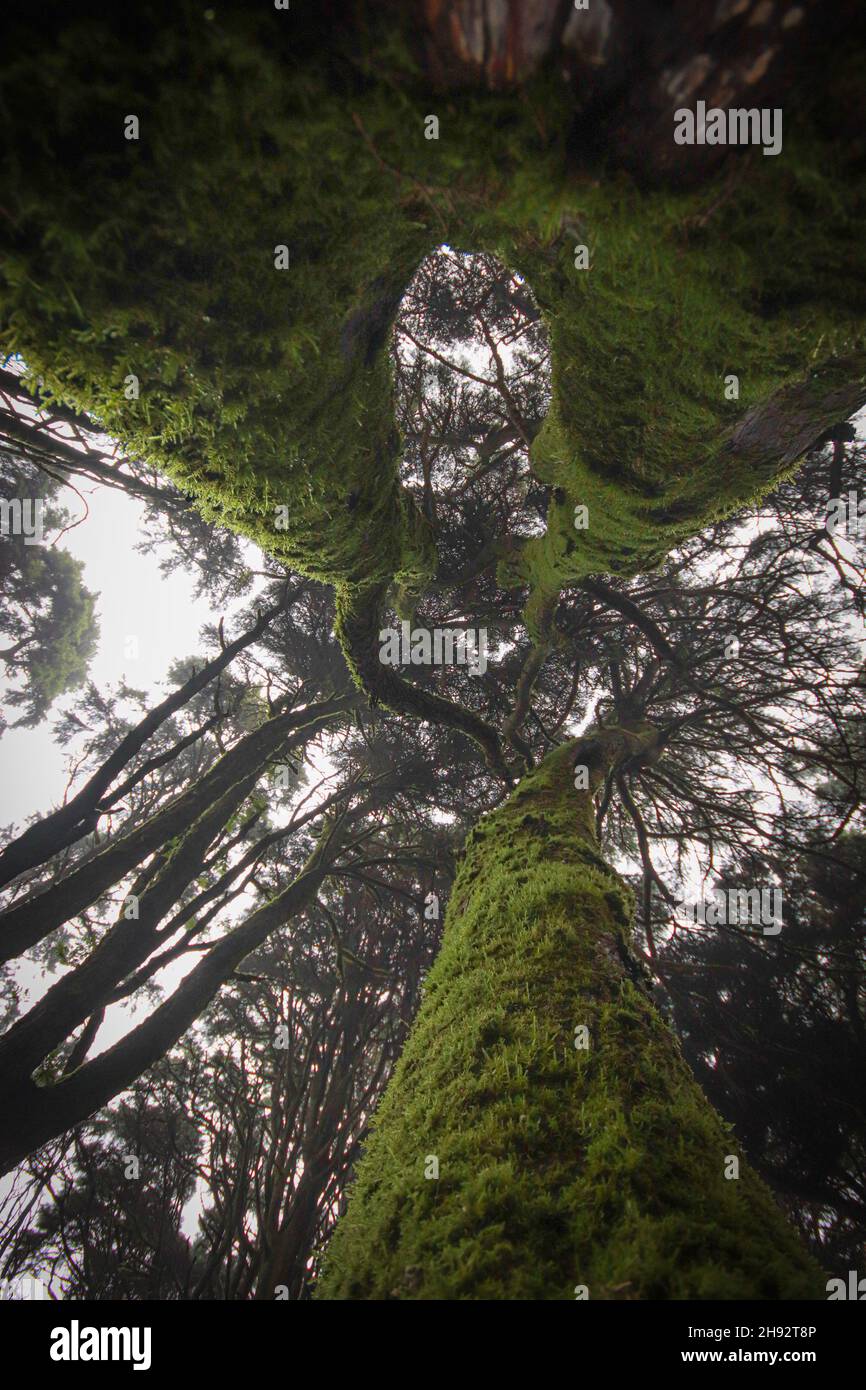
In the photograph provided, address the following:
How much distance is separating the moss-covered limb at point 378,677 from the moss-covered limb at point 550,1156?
8.49 feet

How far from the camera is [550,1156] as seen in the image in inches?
44.0

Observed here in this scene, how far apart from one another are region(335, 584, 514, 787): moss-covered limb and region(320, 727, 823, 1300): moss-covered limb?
2.59 meters

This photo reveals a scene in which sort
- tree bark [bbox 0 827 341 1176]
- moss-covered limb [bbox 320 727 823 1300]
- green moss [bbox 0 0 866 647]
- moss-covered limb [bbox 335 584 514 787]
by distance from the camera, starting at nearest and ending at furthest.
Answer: moss-covered limb [bbox 320 727 823 1300]
green moss [bbox 0 0 866 647]
tree bark [bbox 0 827 341 1176]
moss-covered limb [bbox 335 584 514 787]

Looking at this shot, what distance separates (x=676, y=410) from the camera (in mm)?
2225

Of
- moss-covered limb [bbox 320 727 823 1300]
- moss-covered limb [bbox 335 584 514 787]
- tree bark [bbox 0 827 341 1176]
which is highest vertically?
moss-covered limb [bbox 335 584 514 787]

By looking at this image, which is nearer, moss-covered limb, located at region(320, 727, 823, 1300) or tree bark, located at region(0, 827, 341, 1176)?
moss-covered limb, located at region(320, 727, 823, 1300)

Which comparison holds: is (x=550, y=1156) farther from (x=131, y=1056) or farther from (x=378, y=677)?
(x=131, y=1056)

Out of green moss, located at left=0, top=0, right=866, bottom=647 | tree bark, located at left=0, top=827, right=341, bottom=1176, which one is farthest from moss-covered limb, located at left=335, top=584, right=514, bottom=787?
tree bark, located at left=0, top=827, right=341, bottom=1176

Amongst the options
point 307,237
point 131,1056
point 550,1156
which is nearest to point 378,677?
point 307,237

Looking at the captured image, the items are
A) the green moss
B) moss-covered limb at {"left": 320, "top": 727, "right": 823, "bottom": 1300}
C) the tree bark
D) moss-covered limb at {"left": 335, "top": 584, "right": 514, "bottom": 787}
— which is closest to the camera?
moss-covered limb at {"left": 320, "top": 727, "right": 823, "bottom": 1300}

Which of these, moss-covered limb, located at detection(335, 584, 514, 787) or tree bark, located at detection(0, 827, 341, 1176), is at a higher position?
moss-covered limb, located at detection(335, 584, 514, 787)

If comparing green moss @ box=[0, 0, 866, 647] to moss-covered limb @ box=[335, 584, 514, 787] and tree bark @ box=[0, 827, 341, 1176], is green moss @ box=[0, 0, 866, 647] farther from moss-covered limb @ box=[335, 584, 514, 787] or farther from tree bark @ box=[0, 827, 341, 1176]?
tree bark @ box=[0, 827, 341, 1176]

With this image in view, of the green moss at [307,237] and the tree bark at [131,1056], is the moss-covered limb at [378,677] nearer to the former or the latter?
the green moss at [307,237]

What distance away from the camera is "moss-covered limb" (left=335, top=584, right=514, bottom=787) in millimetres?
3975
